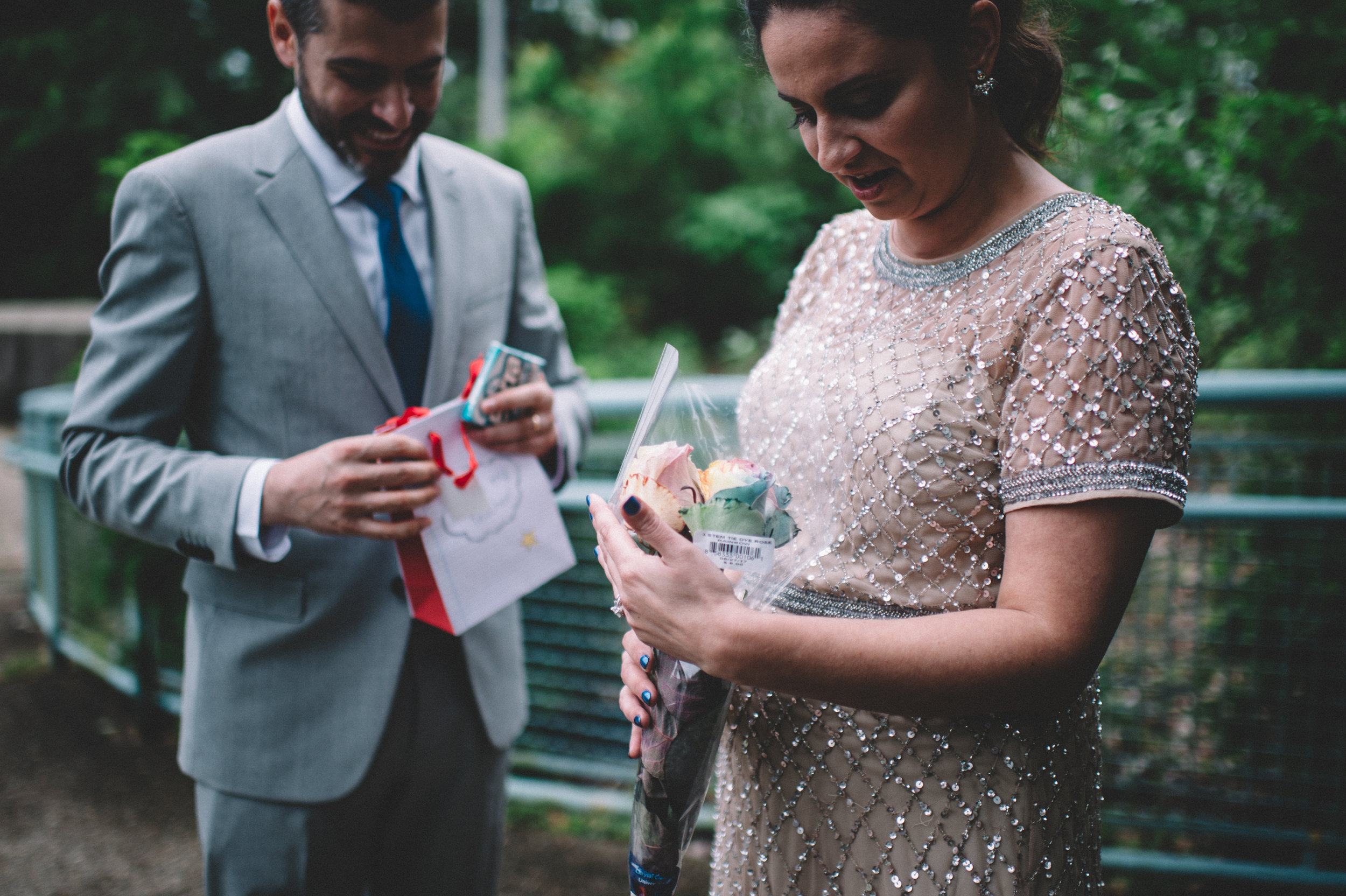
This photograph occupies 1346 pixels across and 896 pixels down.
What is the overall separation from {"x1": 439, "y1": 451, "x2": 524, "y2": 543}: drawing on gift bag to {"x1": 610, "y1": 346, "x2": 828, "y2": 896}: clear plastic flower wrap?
0.50m

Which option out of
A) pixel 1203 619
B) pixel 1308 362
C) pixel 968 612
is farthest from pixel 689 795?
pixel 1308 362

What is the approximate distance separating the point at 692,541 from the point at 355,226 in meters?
1.09

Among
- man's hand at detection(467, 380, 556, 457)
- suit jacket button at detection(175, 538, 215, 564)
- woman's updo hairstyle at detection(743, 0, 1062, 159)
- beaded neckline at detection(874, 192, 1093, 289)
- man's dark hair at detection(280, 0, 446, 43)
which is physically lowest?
suit jacket button at detection(175, 538, 215, 564)

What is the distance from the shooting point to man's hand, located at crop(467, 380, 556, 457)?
1.76 m

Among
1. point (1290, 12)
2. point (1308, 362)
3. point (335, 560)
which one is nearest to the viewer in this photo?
point (335, 560)

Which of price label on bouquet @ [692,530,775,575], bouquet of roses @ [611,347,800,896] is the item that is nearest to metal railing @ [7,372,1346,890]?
bouquet of roses @ [611,347,800,896]

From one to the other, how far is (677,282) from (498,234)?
12110 millimetres

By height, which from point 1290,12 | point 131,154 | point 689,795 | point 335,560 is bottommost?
point 689,795

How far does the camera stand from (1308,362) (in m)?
3.19

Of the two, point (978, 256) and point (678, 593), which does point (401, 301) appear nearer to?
point (678, 593)

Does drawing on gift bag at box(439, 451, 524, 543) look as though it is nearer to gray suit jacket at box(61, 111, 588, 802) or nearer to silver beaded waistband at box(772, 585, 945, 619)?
gray suit jacket at box(61, 111, 588, 802)

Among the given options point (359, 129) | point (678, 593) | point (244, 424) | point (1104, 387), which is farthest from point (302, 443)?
point (1104, 387)

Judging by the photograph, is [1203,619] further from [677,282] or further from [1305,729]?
[677,282]

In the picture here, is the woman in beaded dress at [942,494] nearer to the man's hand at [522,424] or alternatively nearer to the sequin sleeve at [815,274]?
the sequin sleeve at [815,274]
